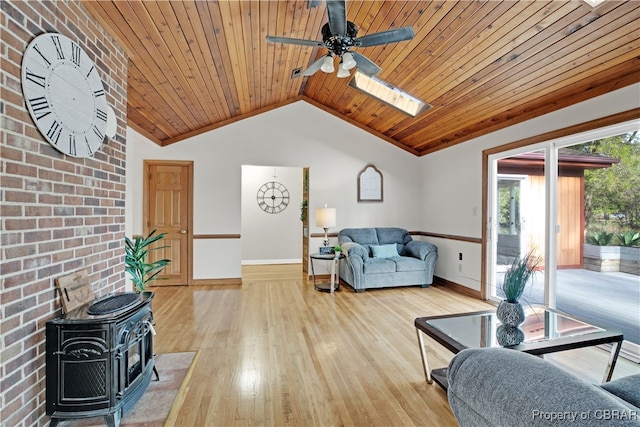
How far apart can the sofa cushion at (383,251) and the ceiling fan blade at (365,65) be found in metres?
3.04

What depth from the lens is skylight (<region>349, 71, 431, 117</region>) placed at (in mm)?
4422

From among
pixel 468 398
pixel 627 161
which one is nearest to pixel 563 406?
pixel 468 398

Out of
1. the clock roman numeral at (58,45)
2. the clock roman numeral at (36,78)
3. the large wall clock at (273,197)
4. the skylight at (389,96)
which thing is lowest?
the large wall clock at (273,197)

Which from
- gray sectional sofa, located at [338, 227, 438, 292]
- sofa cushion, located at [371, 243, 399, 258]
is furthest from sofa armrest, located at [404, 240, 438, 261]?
sofa cushion, located at [371, 243, 399, 258]

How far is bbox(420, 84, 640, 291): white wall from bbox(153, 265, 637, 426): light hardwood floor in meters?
0.65

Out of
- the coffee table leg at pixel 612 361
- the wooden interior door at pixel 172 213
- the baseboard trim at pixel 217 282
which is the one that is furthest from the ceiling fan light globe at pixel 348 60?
the baseboard trim at pixel 217 282

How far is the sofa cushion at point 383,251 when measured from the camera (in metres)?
5.19

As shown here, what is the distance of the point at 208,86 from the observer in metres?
3.67

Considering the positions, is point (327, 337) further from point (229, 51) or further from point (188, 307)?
point (229, 51)

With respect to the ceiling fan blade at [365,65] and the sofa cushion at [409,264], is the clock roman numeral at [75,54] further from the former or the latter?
the sofa cushion at [409,264]

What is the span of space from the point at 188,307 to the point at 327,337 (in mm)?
1997

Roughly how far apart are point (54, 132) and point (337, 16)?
71.5 inches

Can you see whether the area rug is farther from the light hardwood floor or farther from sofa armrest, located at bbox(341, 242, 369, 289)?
sofa armrest, located at bbox(341, 242, 369, 289)

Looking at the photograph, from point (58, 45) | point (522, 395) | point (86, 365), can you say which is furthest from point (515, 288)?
point (58, 45)
